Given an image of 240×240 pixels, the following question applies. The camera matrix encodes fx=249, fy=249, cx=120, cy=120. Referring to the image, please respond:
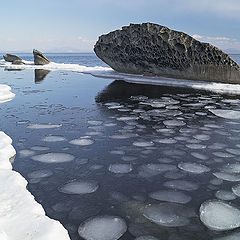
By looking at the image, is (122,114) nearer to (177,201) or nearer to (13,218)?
(177,201)

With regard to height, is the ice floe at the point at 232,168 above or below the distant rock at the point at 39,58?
below

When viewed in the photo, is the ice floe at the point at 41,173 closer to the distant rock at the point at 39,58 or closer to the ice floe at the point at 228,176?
the ice floe at the point at 228,176

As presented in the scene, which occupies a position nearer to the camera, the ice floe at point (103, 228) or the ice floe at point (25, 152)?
the ice floe at point (103, 228)

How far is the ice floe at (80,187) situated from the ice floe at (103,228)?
52 centimetres

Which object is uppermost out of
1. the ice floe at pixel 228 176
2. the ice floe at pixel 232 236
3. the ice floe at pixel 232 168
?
the ice floe at pixel 232 168

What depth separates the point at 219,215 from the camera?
2336 mm

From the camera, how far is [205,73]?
41.6 ft

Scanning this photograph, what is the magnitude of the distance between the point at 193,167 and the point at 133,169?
0.82 m

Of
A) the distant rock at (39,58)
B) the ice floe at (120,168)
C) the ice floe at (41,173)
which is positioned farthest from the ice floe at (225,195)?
the distant rock at (39,58)

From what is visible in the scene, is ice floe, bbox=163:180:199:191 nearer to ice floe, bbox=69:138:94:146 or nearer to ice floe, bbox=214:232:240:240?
ice floe, bbox=214:232:240:240

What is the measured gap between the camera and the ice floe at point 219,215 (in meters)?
2.20

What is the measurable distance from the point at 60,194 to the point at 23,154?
133cm

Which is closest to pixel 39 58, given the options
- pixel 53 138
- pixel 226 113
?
pixel 226 113

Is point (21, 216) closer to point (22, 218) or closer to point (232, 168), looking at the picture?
point (22, 218)
